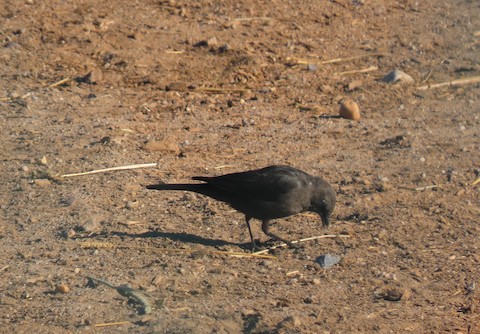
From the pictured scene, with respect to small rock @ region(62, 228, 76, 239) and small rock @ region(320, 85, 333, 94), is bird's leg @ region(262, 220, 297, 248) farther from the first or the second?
small rock @ region(320, 85, 333, 94)

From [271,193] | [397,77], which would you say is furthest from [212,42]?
[271,193]

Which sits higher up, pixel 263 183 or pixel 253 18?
pixel 263 183

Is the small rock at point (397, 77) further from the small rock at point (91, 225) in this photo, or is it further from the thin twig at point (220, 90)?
the small rock at point (91, 225)

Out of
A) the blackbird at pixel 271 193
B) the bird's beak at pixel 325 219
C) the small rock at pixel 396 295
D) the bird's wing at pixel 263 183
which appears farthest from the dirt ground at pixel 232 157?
the bird's wing at pixel 263 183

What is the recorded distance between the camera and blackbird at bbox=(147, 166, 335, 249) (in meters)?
6.84

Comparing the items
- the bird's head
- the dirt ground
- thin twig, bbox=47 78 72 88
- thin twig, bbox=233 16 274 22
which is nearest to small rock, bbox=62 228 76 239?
the dirt ground

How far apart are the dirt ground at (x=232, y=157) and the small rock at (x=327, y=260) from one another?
69 millimetres

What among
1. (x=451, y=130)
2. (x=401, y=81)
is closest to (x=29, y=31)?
(x=401, y=81)

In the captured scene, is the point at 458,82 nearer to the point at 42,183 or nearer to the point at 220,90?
the point at 220,90

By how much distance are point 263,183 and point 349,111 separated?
3.24 metres

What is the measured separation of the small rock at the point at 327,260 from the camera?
6.69 metres

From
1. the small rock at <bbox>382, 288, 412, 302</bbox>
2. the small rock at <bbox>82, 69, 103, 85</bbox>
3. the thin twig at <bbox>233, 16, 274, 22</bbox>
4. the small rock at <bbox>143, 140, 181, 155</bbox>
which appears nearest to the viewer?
the small rock at <bbox>382, 288, 412, 302</bbox>

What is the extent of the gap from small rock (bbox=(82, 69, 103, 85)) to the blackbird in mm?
3723

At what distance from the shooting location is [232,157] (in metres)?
8.77
